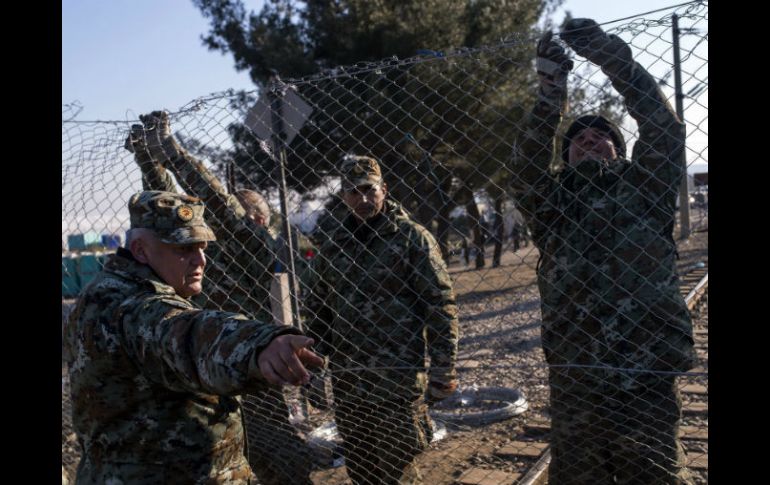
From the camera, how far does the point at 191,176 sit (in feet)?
13.7

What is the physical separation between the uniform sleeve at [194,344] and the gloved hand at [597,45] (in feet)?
5.93

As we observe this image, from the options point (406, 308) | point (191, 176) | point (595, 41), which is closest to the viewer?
point (595, 41)

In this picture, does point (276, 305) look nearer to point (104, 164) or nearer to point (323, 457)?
point (323, 457)

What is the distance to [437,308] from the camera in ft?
11.9

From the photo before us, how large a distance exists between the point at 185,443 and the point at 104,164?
2599 millimetres

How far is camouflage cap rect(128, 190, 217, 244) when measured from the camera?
236 cm

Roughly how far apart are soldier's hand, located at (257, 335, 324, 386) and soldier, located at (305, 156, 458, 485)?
2.05 meters

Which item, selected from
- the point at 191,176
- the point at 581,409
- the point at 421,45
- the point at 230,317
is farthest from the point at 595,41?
the point at 421,45

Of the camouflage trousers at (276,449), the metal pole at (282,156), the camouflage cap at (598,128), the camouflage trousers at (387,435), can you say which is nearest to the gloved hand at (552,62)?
the camouflage cap at (598,128)

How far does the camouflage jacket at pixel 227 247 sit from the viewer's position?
4.17 metres

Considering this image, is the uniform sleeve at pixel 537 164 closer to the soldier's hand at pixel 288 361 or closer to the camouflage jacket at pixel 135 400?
the camouflage jacket at pixel 135 400

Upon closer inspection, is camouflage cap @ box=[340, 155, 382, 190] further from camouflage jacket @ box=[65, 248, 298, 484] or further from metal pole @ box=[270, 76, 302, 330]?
camouflage jacket @ box=[65, 248, 298, 484]

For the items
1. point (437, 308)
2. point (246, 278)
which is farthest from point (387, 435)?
point (246, 278)
